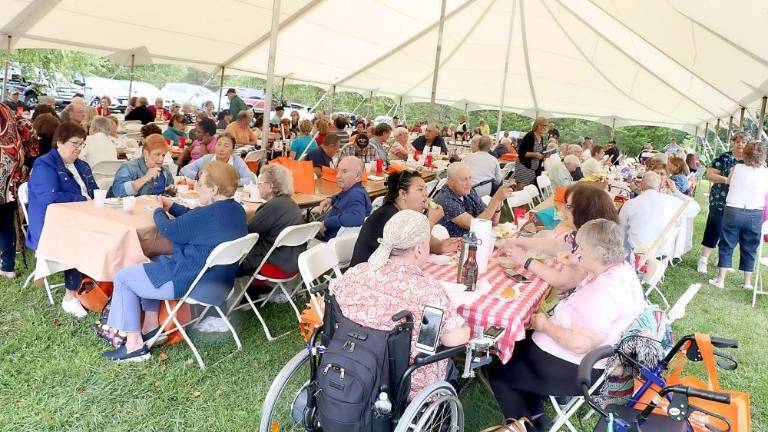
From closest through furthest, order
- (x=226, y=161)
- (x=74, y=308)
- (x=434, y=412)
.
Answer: (x=434, y=412)
(x=74, y=308)
(x=226, y=161)

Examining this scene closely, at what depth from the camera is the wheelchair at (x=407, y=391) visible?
6.67 feet

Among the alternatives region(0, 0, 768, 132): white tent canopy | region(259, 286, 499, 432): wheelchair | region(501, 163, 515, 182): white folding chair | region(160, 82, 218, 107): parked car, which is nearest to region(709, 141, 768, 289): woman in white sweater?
region(0, 0, 768, 132): white tent canopy

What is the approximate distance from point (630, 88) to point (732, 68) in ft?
22.0

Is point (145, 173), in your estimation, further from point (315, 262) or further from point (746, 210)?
point (746, 210)

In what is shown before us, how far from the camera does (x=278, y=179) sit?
393 cm

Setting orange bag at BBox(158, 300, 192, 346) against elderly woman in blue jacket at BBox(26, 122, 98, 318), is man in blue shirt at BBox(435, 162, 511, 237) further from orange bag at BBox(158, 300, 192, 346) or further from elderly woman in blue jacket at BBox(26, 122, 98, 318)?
elderly woman in blue jacket at BBox(26, 122, 98, 318)

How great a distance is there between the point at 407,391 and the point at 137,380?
1.72 m

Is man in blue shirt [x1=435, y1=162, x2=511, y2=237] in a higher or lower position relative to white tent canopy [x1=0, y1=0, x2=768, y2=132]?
lower

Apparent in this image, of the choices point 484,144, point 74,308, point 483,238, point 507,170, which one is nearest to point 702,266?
point 484,144

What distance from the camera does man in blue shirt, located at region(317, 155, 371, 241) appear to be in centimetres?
434

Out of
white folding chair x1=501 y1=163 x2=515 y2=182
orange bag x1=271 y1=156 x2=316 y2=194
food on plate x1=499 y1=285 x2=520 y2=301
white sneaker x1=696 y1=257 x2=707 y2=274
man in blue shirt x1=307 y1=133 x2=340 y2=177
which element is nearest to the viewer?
food on plate x1=499 y1=285 x2=520 y2=301

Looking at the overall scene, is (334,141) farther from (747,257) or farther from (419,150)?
(747,257)

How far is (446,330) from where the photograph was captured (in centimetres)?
216

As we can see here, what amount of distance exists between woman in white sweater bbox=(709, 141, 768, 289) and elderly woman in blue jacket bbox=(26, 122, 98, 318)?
5929 mm
